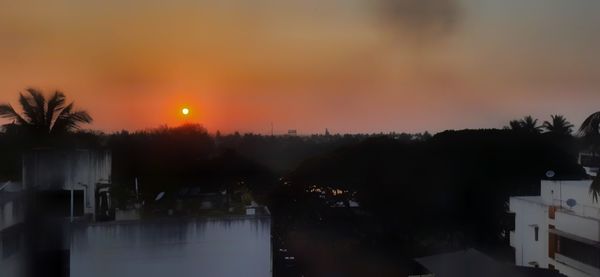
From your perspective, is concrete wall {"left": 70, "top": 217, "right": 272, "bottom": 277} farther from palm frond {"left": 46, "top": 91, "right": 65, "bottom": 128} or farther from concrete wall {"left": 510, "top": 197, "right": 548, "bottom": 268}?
concrete wall {"left": 510, "top": 197, "right": 548, "bottom": 268}

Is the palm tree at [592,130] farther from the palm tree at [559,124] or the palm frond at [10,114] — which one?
the palm tree at [559,124]

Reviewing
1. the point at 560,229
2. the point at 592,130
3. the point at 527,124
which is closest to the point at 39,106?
the point at 592,130

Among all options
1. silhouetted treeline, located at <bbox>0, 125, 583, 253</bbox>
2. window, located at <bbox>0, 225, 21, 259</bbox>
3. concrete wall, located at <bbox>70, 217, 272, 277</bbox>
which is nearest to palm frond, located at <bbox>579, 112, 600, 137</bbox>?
concrete wall, located at <bbox>70, 217, 272, 277</bbox>

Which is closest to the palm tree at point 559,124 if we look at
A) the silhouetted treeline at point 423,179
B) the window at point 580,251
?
the silhouetted treeline at point 423,179

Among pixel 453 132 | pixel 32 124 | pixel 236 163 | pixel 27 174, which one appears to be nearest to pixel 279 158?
pixel 236 163

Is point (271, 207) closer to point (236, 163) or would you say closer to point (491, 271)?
point (236, 163)
